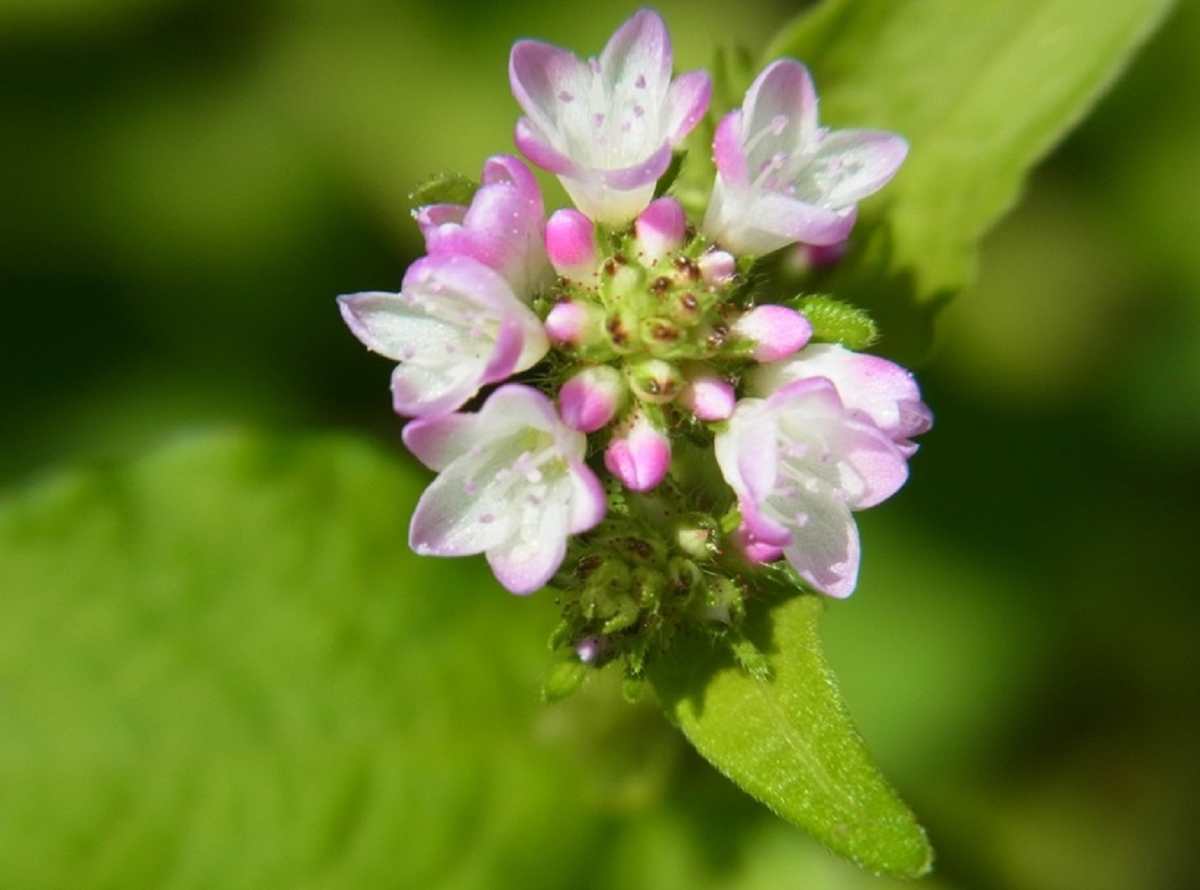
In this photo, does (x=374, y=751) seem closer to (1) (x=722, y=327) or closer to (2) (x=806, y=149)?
(1) (x=722, y=327)

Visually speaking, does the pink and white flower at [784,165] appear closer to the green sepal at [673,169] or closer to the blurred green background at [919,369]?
the green sepal at [673,169]

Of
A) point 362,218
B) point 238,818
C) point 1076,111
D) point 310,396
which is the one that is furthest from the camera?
point 362,218

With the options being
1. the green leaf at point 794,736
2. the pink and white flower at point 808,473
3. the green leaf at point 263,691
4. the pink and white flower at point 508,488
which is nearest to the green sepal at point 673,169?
the pink and white flower at point 808,473

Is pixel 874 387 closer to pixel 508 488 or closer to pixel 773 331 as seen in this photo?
pixel 773 331

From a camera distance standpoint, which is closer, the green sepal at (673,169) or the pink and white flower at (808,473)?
the pink and white flower at (808,473)

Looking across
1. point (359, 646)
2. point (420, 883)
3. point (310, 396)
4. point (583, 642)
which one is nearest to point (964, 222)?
point (583, 642)

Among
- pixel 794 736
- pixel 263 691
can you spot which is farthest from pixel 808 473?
pixel 263 691

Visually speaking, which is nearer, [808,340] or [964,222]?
[808,340]
